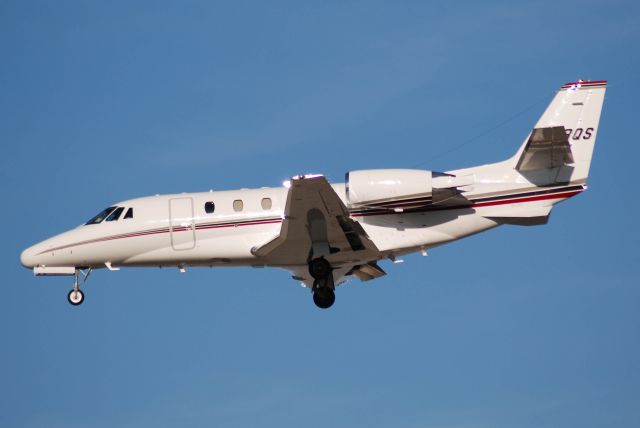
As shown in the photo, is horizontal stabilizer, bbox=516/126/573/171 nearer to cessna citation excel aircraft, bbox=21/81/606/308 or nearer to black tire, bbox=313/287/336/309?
cessna citation excel aircraft, bbox=21/81/606/308

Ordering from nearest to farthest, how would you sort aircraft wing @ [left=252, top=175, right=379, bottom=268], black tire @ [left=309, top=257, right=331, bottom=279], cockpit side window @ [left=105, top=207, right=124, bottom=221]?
aircraft wing @ [left=252, top=175, right=379, bottom=268], black tire @ [left=309, top=257, right=331, bottom=279], cockpit side window @ [left=105, top=207, right=124, bottom=221]

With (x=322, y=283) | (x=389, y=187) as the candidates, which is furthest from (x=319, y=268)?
(x=389, y=187)

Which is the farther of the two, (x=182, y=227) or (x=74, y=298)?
(x=74, y=298)

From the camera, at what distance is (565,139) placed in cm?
2755

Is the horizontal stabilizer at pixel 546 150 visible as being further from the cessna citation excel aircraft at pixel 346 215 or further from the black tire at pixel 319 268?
the black tire at pixel 319 268

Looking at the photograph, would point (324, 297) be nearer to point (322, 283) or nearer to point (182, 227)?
point (322, 283)

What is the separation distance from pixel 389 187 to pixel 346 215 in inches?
44.8

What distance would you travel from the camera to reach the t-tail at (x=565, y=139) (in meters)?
27.9

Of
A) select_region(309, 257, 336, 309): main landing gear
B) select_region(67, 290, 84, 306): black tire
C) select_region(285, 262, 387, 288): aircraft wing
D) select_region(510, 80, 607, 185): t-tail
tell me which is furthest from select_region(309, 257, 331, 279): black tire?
select_region(67, 290, 84, 306): black tire

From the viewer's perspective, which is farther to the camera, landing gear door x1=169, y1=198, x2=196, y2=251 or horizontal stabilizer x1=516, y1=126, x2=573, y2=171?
landing gear door x1=169, y1=198, x2=196, y2=251

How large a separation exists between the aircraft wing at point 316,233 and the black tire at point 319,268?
16 cm

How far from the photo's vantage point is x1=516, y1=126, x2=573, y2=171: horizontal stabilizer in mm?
27531

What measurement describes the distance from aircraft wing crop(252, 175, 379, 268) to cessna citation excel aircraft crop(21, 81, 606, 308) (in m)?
0.03

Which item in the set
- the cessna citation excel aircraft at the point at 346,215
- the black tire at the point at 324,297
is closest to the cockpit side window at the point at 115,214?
the cessna citation excel aircraft at the point at 346,215
